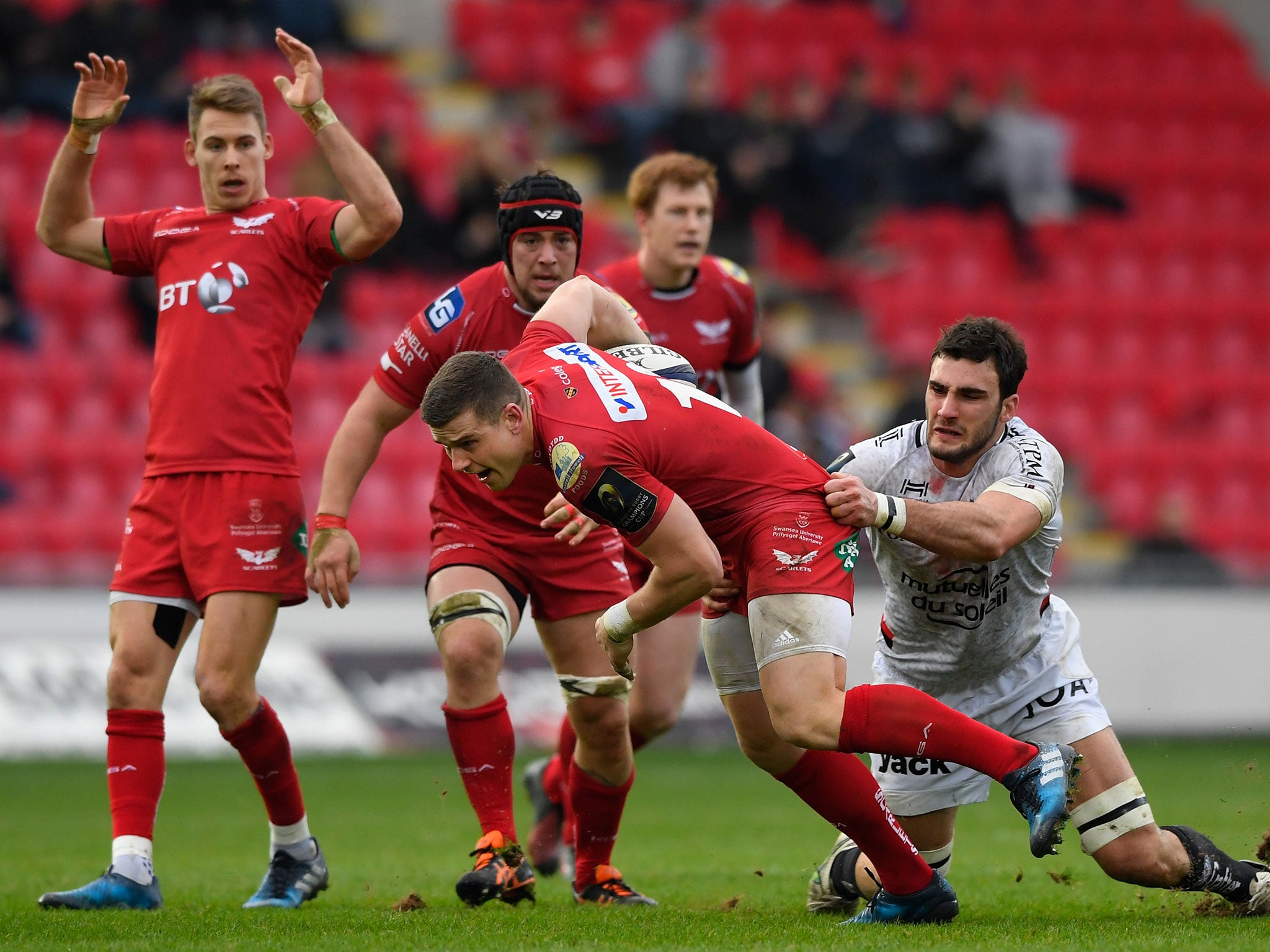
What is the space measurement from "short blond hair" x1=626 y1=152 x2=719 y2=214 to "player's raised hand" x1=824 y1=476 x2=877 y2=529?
2756 mm

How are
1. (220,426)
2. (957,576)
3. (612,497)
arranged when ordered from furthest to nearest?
(220,426), (957,576), (612,497)

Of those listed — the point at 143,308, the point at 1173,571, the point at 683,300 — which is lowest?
the point at 1173,571

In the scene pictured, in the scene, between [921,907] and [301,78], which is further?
[301,78]

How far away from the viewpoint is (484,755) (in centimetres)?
576

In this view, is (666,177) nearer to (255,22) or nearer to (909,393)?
(909,393)

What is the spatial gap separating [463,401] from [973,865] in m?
3.54

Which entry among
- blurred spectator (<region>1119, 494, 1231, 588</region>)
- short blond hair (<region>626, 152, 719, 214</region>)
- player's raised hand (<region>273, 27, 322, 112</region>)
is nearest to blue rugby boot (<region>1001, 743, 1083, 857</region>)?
player's raised hand (<region>273, 27, 322, 112</region>)

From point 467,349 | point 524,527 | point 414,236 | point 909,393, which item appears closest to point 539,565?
point 524,527

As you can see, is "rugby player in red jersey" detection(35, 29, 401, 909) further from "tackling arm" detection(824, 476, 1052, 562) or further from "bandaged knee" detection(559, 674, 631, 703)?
"tackling arm" detection(824, 476, 1052, 562)

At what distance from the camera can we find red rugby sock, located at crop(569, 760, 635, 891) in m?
6.21

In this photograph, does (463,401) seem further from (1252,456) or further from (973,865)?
Result: (1252,456)

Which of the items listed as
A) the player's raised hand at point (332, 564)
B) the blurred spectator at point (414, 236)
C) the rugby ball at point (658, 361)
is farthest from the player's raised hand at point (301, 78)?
the blurred spectator at point (414, 236)

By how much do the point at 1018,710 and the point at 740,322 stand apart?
273 centimetres

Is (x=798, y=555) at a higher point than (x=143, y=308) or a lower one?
lower
